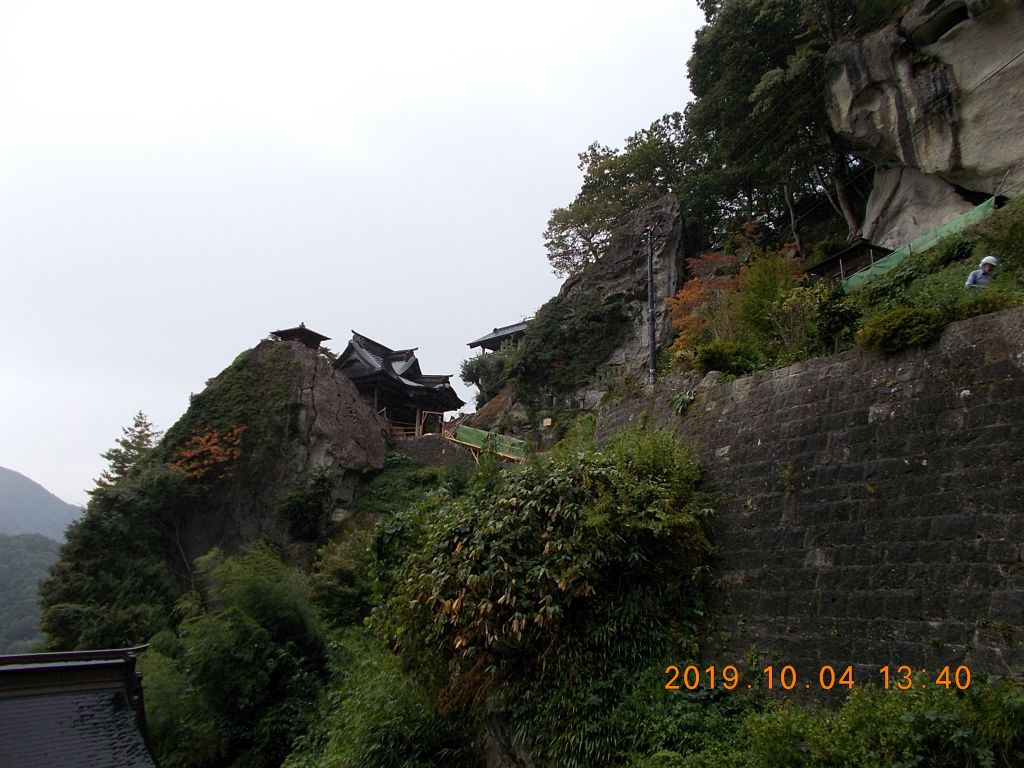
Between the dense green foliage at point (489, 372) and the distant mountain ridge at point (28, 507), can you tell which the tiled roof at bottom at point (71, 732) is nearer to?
the dense green foliage at point (489, 372)

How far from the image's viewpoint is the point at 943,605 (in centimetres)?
422

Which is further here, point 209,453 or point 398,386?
point 398,386

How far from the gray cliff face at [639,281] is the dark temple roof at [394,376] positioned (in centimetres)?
942

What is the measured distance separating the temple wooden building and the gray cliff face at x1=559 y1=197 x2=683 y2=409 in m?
9.33

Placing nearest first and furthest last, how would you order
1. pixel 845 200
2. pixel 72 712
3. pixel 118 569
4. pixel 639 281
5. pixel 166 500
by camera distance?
pixel 72 712, pixel 118 569, pixel 166 500, pixel 845 200, pixel 639 281

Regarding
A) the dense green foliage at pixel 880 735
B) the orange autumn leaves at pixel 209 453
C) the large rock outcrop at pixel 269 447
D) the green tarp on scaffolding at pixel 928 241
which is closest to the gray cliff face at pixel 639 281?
the green tarp on scaffolding at pixel 928 241

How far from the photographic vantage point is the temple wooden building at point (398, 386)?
2883cm

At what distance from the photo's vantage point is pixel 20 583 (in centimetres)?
4356

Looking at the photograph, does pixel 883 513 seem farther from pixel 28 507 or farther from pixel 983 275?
pixel 28 507

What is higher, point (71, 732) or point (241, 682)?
point (71, 732)

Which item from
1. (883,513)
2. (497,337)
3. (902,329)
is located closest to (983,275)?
(902,329)

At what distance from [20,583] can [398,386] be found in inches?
1419

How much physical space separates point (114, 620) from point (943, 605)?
16499mm
